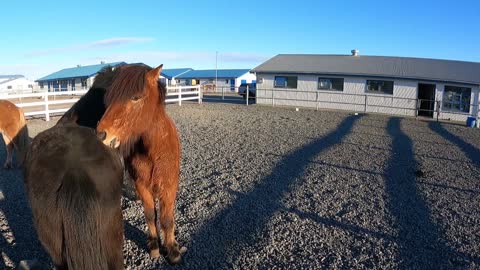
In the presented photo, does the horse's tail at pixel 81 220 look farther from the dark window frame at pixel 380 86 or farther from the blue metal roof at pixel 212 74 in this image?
the blue metal roof at pixel 212 74

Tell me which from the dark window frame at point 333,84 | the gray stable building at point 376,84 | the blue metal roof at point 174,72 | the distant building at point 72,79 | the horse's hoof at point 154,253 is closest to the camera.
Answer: the horse's hoof at point 154,253

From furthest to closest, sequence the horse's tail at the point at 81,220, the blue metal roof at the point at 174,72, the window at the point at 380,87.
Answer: the blue metal roof at the point at 174,72 → the window at the point at 380,87 → the horse's tail at the point at 81,220

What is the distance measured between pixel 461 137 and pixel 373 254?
36.1 feet

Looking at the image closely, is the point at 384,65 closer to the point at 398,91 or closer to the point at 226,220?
the point at 398,91

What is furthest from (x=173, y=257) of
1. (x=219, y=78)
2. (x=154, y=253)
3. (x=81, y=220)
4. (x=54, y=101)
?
(x=219, y=78)

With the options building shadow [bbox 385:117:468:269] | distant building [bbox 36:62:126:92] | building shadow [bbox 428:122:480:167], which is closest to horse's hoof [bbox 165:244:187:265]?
building shadow [bbox 385:117:468:269]

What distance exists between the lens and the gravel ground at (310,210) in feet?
12.1

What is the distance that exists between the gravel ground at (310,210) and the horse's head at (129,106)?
4.61 ft

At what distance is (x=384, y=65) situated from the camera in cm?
2442

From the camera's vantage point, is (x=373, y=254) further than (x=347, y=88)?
No

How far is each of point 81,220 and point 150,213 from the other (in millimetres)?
1608

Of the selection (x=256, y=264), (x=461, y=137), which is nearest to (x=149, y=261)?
(x=256, y=264)

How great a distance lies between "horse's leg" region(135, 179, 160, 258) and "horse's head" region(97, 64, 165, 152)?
0.48 m

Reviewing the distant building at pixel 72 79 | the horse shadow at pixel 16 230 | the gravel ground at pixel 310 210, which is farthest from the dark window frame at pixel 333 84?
the distant building at pixel 72 79
